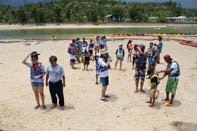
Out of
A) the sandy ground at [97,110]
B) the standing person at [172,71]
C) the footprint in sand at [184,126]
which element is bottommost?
the footprint in sand at [184,126]

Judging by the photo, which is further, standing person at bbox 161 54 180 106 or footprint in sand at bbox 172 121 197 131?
standing person at bbox 161 54 180 106

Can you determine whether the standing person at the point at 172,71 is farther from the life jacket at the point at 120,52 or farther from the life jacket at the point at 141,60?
the life jacket at the point at 120,52

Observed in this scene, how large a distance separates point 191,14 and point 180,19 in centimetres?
6037

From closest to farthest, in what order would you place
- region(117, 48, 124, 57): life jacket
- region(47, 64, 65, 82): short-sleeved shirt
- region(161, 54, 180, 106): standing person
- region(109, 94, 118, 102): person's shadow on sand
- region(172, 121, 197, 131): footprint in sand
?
1. region(172, 121, 197, 131): footprint in sand
2. region(47, 64, 65, 82): short-sleeved shirt
3. region(161, 54, 180, 106): standing person
4. region(109, 94, 118, 102): person's shadow on sand
5. region(117, 48, 124, 57): life jacket

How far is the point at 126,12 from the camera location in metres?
110

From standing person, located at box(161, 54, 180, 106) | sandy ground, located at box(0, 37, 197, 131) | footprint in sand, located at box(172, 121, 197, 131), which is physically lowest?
footprint in sand, located at box(172, 121, 197, 131)

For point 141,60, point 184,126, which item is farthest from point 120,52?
point 184,126

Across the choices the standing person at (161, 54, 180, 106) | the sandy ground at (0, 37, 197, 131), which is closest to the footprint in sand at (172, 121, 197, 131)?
the sandy ground at (0, 37, 197, 131)

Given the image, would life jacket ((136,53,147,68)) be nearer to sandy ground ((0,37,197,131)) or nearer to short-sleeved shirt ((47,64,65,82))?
sandy ground ((0,37,197,131))

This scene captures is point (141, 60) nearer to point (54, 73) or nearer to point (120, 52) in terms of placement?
point (120, 52)

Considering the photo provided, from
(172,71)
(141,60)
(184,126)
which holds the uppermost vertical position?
(141,60)

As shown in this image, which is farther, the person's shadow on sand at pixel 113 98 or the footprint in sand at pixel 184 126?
the person's shadow on sand at pixel 113 98

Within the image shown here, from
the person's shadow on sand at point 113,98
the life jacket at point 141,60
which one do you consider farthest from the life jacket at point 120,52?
the person's shadow on sand at point 113,98

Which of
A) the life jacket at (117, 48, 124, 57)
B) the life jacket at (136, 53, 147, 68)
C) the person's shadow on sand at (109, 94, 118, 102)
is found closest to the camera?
the person's shadow on sand at (109, 94, 118, 102)
